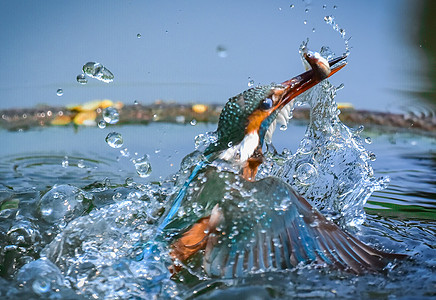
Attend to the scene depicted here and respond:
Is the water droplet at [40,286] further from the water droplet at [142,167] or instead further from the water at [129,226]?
the water droplet at [142,167]

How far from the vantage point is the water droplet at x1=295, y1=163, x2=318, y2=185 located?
2104 millimetres

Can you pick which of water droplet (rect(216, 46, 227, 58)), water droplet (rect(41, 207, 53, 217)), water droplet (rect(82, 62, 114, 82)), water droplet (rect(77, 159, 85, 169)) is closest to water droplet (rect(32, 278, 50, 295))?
water droplet (rect(41, 207, 53, 217))

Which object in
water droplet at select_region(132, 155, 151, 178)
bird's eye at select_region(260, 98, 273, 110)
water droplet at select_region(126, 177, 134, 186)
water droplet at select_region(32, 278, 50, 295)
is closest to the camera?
water droplet at select_region(32, 278, 50, 295)

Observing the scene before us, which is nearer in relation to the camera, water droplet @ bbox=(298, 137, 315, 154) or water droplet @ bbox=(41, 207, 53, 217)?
water droplet @ bbox=(41, 207, 53, 217)

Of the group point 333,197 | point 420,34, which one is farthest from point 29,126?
point 420,34

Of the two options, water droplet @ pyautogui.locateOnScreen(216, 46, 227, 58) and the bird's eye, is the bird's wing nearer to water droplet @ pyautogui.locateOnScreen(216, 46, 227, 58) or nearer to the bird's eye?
the bird's eye

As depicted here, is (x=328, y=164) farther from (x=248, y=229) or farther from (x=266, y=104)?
(x=248, y=229)

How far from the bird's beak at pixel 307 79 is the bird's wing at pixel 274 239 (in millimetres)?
286

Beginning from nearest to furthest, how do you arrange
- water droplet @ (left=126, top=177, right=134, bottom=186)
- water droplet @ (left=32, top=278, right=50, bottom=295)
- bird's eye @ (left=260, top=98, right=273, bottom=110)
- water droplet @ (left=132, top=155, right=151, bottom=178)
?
1. water droplet @ (left=32, top=278, right=50, bottom=295)
2. bird's eye @ (left=260, top=98, right=273, bottom=110)
3. water droplet @ (left=132, top=155, right=151, bottom=178)
4. water droplet @ (left=126, top=177, right=134, bottom=186)

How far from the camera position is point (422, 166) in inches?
107

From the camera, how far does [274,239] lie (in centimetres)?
156

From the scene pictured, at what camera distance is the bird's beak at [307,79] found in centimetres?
177

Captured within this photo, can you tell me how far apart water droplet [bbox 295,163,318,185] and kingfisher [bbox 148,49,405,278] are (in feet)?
1.37

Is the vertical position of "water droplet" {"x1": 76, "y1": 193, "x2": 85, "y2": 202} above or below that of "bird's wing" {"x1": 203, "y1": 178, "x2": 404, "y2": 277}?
below
